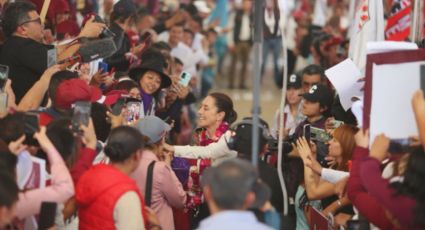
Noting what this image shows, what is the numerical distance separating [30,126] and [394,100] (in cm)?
226

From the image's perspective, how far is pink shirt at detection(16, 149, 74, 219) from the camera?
17.8 ft

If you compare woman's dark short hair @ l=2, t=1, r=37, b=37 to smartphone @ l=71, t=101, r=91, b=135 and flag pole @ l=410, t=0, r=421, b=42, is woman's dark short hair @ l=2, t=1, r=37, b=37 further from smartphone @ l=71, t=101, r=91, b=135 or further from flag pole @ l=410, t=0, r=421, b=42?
flag pole @ l=410, t=0, r=421, b=42

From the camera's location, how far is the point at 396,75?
231 inches

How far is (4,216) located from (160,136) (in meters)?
1.78

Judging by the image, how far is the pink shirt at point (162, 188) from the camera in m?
6.25

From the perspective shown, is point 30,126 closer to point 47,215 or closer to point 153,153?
point 47,215

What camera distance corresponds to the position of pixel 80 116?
5918 mm

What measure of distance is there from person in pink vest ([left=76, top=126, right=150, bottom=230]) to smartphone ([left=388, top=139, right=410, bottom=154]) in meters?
1.58

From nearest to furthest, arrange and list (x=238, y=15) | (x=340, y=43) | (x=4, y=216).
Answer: (x=4, y=216) → (x=340, y=43) → (x=238, y=15)

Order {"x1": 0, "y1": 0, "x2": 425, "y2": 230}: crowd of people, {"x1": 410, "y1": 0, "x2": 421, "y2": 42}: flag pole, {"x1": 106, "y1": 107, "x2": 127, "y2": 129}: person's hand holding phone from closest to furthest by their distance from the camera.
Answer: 1. {"x1": 0, "y1": 0, "x2": 425, "y2": 230}: crowd of people
2. {"x1": 106, "y1": 107, "x2": 127, "y2": 129}: person's hand holding phone
3. {"x1": 410, "y1": 0, "x2": 421, "y2": 42}: flag pole

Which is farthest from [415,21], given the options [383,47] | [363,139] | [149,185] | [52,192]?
[52,192]

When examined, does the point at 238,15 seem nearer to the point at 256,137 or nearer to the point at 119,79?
the point at 119,79

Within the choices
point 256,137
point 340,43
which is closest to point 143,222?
point 256,137

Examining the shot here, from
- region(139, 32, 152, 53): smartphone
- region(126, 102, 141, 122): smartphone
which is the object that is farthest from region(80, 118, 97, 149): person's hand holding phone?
region(139, 32, 152, 53): smartphone
